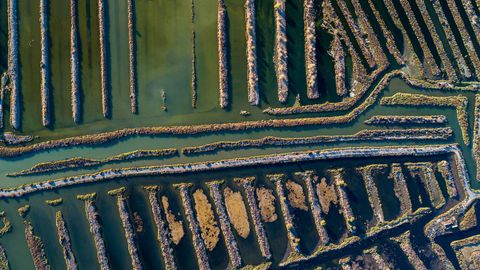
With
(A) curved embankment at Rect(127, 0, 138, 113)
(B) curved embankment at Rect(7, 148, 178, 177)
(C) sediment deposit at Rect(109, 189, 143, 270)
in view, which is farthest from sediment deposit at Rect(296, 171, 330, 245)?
(A) curved embankment at Rect(127, 0, 138, 113)

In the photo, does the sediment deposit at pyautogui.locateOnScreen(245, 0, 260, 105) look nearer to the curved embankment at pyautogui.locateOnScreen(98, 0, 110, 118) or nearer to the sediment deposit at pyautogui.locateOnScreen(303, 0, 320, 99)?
the sediment deposit at pyautogui.locateOnScreen(303, 0, 320, 99)

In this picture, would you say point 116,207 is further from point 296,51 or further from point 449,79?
point 449,79

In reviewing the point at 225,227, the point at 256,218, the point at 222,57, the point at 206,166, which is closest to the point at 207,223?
the point at 225,227

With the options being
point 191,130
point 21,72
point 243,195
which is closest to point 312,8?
point 191,130

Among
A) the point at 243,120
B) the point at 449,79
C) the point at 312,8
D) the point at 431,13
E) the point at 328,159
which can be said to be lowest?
the point at 328,159

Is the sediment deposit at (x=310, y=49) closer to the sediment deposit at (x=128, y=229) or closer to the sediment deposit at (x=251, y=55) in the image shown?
the sediment deposit at (x=251, y=55)
